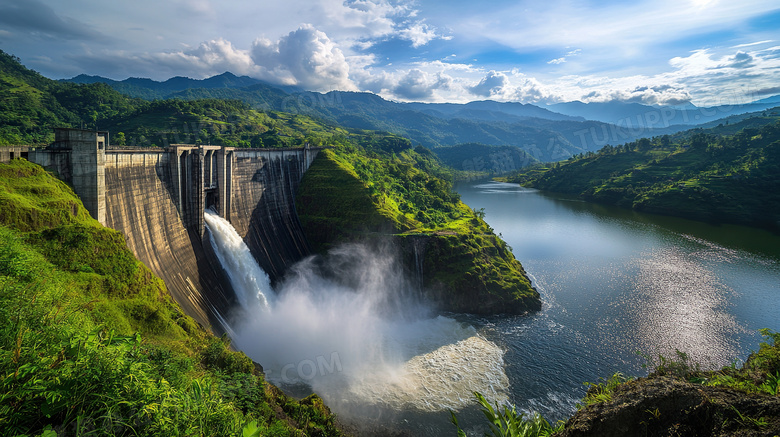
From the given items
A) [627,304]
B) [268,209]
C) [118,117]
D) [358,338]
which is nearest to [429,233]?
[358,338]

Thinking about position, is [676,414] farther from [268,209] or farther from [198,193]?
[268,209]

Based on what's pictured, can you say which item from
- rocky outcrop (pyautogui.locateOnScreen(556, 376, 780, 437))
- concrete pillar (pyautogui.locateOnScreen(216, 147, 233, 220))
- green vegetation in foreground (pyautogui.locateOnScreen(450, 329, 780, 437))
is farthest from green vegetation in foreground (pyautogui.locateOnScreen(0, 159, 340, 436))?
concrete pillar (pyautogui.locateOnScreen(216, 147, 233, 220))

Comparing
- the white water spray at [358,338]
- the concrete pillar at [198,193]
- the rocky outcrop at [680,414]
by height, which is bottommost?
the white water spray at [358,338]

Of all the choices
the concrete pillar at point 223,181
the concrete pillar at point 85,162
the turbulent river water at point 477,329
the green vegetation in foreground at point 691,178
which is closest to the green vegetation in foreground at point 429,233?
the turbulent river water at point 477,329

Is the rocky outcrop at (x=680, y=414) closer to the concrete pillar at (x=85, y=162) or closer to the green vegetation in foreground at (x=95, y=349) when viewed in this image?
the green vegetation in foreground at (x=95, y=349)

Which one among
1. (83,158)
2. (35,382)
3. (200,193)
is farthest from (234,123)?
(35,382)

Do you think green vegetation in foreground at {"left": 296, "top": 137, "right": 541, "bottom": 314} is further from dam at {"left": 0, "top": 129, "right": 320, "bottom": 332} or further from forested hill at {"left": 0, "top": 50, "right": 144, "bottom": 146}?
forested hill at {"left": 0, "top": 50, "right": 144, "bottom": 146}
